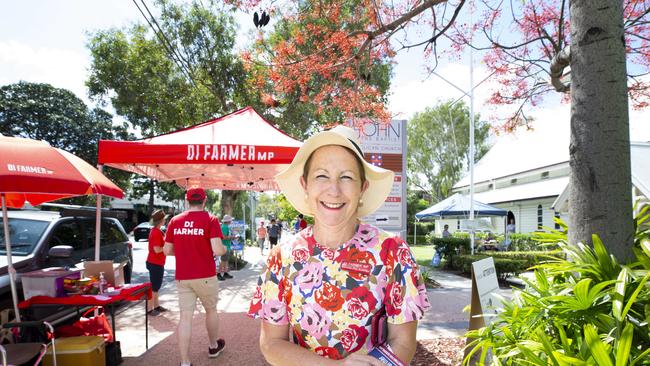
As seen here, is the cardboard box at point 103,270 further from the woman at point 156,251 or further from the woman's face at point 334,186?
the woman's face at point 334,186

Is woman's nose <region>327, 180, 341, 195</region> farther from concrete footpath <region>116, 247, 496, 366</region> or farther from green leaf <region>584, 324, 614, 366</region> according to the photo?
concrete footpath <region>116, 247, 496, 366</region>

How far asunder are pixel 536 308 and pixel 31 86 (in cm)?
3772

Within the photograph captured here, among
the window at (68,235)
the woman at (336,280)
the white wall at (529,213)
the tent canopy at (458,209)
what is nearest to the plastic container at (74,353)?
the window at (68,235)

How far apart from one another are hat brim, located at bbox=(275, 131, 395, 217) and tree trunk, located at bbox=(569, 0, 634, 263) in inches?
62.4

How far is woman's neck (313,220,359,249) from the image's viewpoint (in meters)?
1.89

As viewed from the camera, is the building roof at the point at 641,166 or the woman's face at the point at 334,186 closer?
the woman's face at the point at 334,186

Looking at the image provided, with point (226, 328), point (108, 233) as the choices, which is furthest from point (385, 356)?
point (108, 233)

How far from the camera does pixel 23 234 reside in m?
6.12

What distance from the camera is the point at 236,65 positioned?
14.9 meters

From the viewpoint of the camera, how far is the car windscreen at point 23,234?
5844 millimetres

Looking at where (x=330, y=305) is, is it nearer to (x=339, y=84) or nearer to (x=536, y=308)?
(x=536, y=308)

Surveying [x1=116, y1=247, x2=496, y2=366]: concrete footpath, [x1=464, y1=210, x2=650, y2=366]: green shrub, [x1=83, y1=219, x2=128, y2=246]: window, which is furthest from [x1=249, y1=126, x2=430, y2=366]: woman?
[x1=83, y1=219, x2=128, y2=246]: window

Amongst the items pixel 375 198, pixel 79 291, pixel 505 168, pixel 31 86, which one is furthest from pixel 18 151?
pixel 31 86

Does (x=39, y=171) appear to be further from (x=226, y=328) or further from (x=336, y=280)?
(x=226, y=328)
